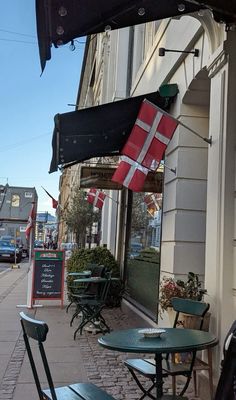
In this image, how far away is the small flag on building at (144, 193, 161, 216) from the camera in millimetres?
9166

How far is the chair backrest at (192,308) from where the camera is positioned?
503cm

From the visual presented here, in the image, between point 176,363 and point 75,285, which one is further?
point 75,285

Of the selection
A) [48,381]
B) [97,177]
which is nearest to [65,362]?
[48,381]

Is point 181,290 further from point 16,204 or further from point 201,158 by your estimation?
point 16,204

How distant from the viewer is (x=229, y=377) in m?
2.94

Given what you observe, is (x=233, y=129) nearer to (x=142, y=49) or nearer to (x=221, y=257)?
(x=221, y=257)

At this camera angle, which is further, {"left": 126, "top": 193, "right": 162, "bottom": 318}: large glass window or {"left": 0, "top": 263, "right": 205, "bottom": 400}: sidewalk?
{"left": 126, "top": 193, "right": 162, "bottom": 318}: large glass window

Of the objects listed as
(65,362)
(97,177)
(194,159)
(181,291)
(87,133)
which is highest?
(87,133)

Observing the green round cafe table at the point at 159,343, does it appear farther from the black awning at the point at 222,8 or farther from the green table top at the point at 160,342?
the black awning at the point at 222,8

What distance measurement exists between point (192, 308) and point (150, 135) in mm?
2324

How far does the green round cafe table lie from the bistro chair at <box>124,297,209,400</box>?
1.07 feet

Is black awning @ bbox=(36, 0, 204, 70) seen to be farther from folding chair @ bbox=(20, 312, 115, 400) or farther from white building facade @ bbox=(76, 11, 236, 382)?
folding chair @ bbox=(20, 312, 115, 400)

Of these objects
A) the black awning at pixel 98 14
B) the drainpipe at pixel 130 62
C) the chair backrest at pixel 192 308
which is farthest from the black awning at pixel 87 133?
the drainpipe at pixel 130 62

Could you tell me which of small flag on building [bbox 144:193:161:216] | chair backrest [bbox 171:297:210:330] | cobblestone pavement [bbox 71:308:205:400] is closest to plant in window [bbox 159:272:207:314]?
chair backrest [bbox 171:297:210:330]
